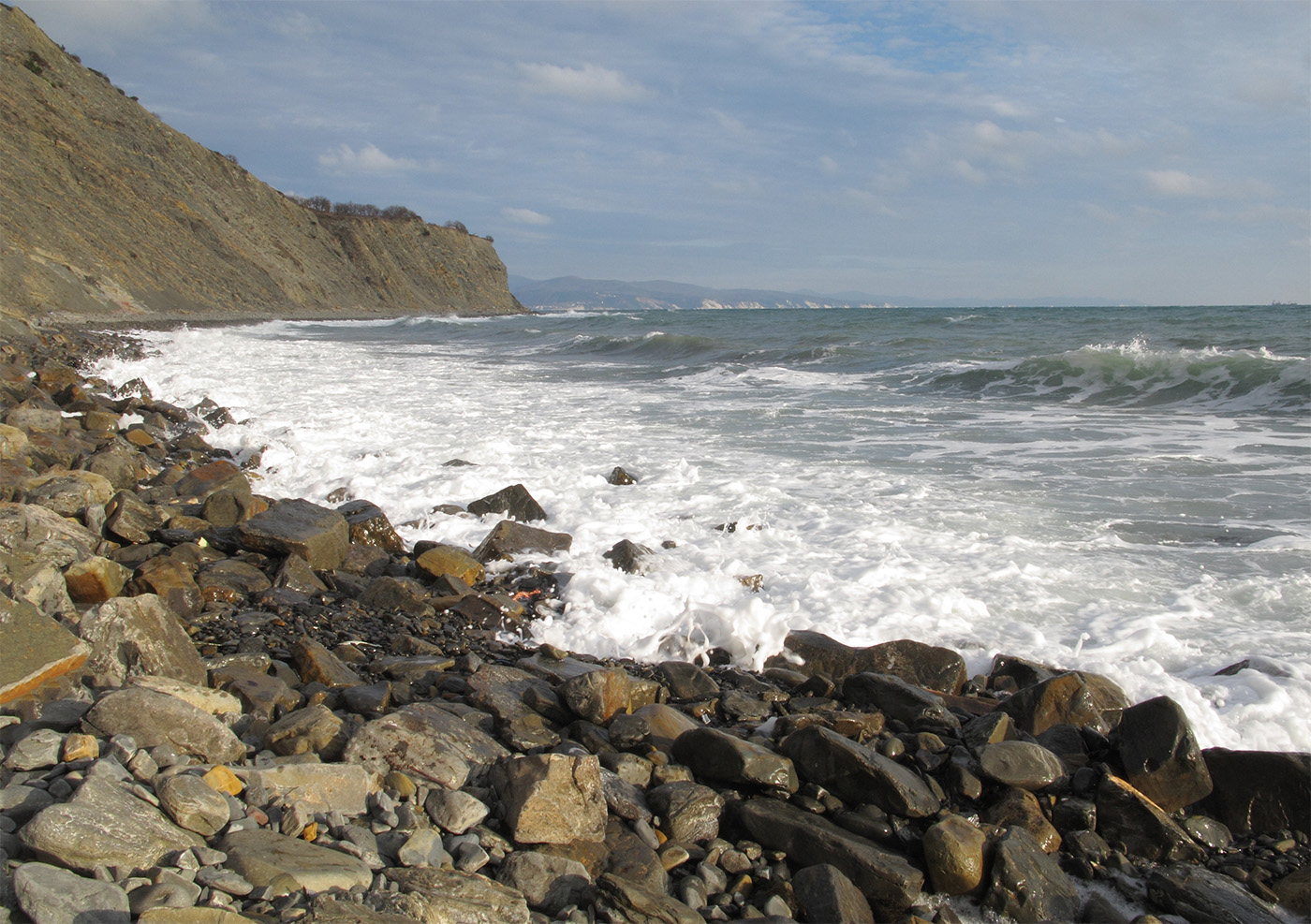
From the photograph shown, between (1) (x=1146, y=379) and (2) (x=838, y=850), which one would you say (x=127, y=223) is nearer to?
(1) (x=1146, y=379)

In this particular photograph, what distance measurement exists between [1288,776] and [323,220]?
2788 inches

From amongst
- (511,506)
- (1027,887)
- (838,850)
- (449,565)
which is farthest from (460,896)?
(511,506)

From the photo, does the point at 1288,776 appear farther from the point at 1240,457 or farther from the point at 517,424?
the point at 517,424

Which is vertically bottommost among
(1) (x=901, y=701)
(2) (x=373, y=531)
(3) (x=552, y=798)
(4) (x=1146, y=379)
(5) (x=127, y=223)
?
(1) (x=901, y=701)

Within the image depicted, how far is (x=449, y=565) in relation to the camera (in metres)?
5.23

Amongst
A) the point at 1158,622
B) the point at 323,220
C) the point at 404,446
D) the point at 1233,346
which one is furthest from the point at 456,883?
the point at 323,220

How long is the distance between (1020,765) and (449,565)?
11.8 feet

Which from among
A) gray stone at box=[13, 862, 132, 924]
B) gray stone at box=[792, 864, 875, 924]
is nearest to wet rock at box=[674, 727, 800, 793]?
gray stone at box=[792, 864, 875, 924]

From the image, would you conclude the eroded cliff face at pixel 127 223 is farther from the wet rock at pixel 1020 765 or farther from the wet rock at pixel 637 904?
the wet rock at pixel 1020 765

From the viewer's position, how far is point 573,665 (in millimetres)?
4141

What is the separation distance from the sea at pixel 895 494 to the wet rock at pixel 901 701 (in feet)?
2.33

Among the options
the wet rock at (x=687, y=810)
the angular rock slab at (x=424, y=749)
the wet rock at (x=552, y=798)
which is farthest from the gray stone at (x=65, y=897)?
the wet rock at (x=687, y=810)

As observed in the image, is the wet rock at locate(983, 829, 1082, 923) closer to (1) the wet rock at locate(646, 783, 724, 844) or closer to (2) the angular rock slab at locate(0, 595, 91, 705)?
(1) the wet rock at locate(646, 783, 724, 844)

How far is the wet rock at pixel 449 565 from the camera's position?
17.1 ft
